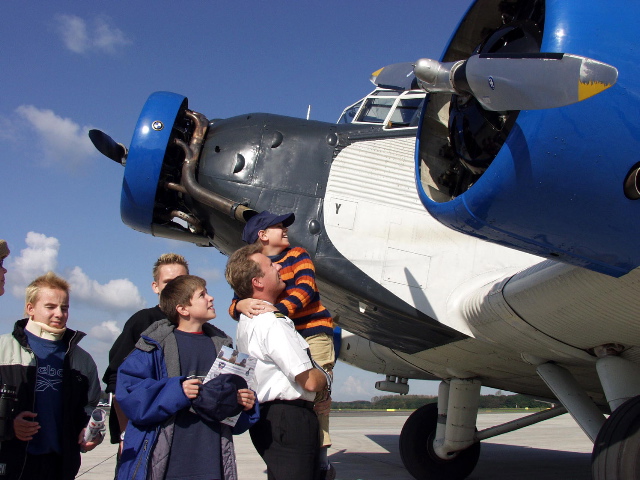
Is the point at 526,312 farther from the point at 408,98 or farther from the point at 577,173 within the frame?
the point at 408,98

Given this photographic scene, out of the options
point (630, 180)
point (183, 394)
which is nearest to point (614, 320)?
point (630, 180)

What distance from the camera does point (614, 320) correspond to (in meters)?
3.60

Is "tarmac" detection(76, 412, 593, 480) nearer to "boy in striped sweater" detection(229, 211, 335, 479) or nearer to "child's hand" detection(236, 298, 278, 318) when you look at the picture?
"boy in striped sweater" detection(229, 211, 335, 479)

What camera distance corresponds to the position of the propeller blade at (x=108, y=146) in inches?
201

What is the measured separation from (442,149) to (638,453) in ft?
6.94

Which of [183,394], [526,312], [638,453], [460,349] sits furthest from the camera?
[460,349]

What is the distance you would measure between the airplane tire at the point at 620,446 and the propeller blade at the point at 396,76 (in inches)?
104

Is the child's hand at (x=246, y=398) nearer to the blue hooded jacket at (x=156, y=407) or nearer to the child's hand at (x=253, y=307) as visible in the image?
the blue hooded jacket at (x=156, y=407)

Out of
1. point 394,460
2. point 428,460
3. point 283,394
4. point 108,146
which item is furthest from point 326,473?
point 394,460

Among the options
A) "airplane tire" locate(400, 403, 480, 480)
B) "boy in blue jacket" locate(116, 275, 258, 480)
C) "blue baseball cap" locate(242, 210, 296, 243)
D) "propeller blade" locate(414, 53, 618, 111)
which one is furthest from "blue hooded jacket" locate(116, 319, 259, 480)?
"airplane tire" locate(400, 403, 480, 480)

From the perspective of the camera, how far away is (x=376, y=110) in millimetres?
5707

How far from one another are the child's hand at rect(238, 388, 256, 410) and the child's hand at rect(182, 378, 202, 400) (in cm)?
17

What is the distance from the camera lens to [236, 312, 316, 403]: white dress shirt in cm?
248

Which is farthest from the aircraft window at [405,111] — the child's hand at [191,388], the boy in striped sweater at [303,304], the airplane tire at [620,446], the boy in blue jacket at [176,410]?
the child's hand at [191,388]
